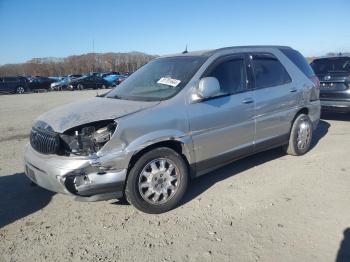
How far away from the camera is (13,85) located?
99.1 feet

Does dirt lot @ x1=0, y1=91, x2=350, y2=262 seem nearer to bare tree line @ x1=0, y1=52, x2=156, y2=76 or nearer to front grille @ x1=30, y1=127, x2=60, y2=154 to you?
front grille @ x1=30, y1=127, x2=60, y2=154

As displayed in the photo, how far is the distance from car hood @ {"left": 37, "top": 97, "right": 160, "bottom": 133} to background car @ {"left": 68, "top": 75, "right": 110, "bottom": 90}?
3021cm

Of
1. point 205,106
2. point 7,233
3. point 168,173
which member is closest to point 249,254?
point 168,173

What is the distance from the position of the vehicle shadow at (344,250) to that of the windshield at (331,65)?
648cm

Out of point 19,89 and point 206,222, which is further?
point 19,89

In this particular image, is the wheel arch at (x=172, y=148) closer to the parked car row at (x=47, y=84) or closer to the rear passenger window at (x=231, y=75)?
the rear passenger window at (x=231, y=75)

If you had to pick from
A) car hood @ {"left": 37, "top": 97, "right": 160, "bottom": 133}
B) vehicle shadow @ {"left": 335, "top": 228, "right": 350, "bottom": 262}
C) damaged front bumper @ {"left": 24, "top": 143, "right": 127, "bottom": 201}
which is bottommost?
vehicle shadow @ {"left": 335, "top": 228, "right": 350, "bottom": 262}

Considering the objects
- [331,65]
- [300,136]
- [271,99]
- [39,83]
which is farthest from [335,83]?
[39,83]

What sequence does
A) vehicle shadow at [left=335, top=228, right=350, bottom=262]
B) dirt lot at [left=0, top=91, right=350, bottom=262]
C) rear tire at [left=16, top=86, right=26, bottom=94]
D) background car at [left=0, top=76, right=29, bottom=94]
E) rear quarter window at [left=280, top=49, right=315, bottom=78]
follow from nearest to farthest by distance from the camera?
vehicle shadow at [left=335, top=228, right=350, bottom=262] → dirt lot at [left=0, top=91, right=350, bottom=262] → rear quarter window at [left=280, top=49, right=315, bottom=78] → background car at [left=0, top=76, right=29, bottom=94] → rear tire at [left=16, top=86, right=26, bottom=94]

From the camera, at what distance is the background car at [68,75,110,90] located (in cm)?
3350

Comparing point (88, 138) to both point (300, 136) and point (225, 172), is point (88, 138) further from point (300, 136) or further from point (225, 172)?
point (300, 136)

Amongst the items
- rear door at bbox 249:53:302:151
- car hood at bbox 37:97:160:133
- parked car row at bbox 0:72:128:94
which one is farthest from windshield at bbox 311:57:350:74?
parked car row at bbox 0:72:128:94

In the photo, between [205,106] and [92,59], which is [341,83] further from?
[92,59]

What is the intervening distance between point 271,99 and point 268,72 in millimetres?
451
